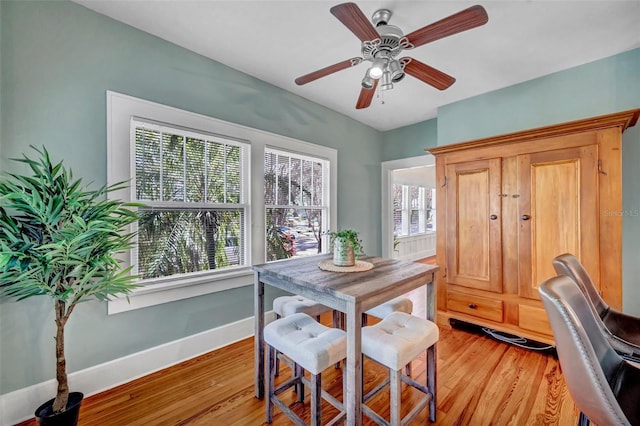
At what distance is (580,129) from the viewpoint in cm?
212

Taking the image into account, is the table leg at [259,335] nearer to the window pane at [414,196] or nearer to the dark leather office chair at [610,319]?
the dark leather office chair at [610,319]

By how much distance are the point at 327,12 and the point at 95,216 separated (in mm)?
2043

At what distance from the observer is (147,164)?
219 centimetres

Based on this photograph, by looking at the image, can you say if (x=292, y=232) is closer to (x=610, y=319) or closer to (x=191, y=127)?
(x=191, y=127)

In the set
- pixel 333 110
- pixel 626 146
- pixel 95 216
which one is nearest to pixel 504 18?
pixel 626 146

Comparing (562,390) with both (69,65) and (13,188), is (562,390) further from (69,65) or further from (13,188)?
(69,65)

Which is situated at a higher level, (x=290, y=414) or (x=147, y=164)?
(x=147, y=164)

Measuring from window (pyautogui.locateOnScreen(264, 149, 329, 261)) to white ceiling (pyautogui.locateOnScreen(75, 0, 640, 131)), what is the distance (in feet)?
3.10

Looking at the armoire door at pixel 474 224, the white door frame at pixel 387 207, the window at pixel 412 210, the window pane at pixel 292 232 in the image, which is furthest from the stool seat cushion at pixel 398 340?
the window at pixel 412 210

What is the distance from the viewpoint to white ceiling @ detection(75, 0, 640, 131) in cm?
186

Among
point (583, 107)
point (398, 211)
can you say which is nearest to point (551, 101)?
point (583, 107)

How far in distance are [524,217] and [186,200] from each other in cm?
308

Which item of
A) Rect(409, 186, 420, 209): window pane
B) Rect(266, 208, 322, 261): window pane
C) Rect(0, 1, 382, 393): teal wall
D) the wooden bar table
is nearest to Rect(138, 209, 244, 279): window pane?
Rect(0, 1, 382, 393): teal wall

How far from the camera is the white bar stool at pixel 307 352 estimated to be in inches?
53.4
